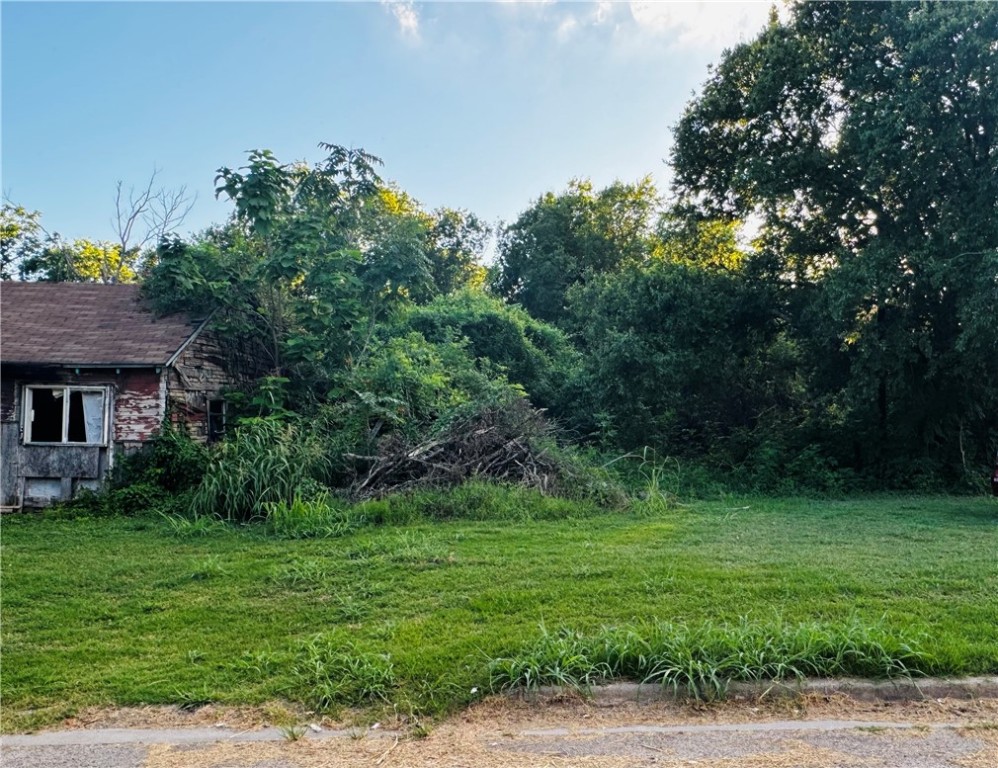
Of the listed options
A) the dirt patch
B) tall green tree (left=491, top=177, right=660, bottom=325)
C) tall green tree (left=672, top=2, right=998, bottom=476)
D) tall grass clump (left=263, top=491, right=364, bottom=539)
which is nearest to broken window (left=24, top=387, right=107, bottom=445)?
tall grass clump (left=263, top=491, right=364, bottom=539)

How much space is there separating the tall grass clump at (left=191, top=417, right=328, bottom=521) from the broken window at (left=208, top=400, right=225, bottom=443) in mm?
2226

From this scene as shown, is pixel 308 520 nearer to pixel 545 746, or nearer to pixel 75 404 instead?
pixel 75 404

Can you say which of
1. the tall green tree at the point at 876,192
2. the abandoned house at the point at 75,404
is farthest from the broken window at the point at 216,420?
the tall green tree at the point at 876,192

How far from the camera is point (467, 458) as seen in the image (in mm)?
12078

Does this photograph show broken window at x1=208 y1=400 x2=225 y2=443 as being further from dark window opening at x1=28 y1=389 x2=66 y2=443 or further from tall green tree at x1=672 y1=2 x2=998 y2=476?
tall green tree at x1=672 y1=2 x2=998 y2=476

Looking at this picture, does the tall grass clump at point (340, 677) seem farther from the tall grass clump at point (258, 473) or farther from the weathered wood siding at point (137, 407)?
the weathered wood siding at point (137, 407)

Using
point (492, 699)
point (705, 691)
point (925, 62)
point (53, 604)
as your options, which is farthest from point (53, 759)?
point (925, 62)

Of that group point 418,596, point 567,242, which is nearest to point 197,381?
point 418,596

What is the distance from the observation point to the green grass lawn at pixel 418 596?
15.5 ft

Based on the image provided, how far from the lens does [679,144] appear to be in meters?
17.2

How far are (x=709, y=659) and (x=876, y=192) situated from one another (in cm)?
1298

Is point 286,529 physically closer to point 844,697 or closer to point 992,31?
point 844,697

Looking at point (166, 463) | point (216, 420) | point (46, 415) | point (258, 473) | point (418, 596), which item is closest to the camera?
point (418, 596)

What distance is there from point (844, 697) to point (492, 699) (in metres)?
2.14
